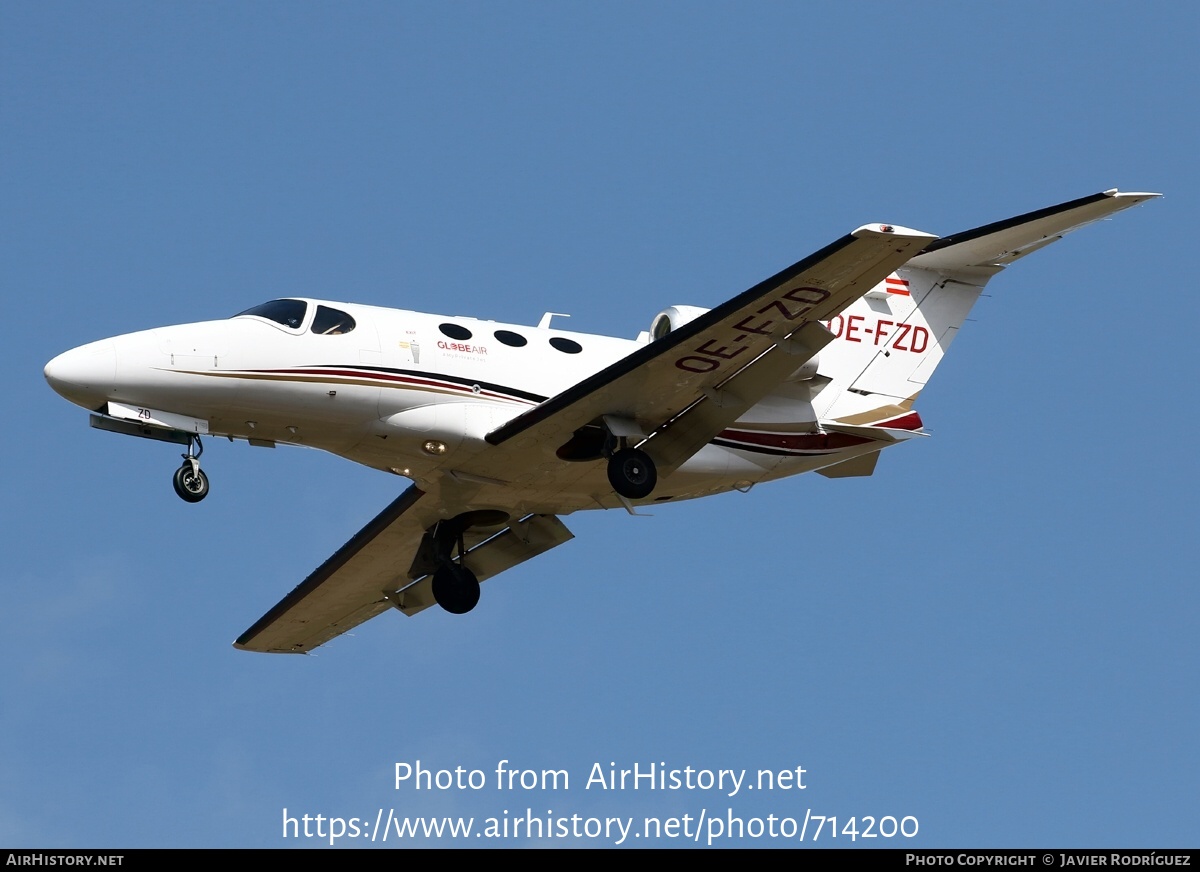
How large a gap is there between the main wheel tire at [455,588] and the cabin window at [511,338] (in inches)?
143

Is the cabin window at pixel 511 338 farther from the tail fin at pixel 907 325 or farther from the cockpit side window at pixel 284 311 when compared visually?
the tail fin at pixel 907 325

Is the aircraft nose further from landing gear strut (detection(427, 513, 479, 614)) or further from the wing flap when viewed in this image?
the wing flap

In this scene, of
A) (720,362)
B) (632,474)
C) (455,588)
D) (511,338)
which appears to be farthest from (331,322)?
(720,362)

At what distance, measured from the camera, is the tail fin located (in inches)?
990

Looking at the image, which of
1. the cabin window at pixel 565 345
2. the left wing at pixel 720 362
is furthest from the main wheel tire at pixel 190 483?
the cabin window at pixel 565 345

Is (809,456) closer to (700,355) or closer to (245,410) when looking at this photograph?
(700,355)

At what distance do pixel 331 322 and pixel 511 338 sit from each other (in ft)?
7.68

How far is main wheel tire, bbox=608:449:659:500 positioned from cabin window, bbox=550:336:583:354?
1802mm

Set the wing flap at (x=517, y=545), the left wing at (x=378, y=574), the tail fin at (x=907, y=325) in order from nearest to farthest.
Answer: the tail fin at (x=907, y=325)
the left wing at (x=378, y=574)
the wing flap at (x=517, y=545)

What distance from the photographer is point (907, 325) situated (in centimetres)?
2602

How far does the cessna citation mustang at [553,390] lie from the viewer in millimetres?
22016

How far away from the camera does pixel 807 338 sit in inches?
880
